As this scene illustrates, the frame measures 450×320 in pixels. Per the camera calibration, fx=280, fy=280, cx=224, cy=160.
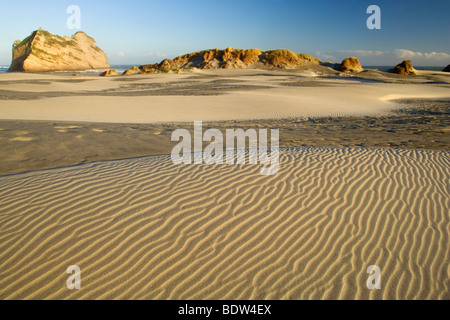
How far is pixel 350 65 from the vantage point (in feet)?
157

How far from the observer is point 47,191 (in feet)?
13.4

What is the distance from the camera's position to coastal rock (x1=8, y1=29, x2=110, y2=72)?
5488 centimetres

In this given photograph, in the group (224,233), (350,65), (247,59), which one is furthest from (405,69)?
(224,233)

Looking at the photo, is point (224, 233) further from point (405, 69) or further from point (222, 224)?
point (405, 69)

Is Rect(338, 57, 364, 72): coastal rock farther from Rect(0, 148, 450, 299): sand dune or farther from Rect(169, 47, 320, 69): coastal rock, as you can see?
Rect(0, 148, 450, 299): sand dune

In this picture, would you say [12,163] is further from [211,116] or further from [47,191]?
[211,116]

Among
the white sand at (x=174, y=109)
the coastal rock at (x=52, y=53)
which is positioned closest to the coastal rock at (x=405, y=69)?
the white sand at (x=174, y=109)

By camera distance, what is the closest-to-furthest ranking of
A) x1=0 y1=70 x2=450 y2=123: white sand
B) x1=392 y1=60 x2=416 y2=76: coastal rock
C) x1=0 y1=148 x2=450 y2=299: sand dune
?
x1=0 y1=148 x2=450 y2=299: sand dune → x1=0 y1=70 x2=450 y2=123: white sand → x1=392 y1=60 x2=416 y2=76: coastal rock

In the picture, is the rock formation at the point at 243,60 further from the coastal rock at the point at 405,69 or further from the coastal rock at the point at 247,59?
the coastal rock at the point at 405,69

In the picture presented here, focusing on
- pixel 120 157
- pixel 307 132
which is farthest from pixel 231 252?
pixel 307 132

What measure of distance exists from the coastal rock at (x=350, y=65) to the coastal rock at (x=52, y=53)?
186 ft

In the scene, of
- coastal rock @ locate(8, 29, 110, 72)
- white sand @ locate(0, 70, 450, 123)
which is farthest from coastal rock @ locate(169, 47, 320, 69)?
white sand @ locate(0, 70, 450, 123)

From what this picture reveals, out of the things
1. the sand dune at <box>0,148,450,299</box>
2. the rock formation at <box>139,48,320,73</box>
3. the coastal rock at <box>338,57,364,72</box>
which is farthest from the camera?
the rock formation at <box>139,48,320,73</box>

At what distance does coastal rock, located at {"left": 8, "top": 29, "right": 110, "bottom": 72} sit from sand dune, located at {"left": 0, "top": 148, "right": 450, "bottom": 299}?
204ft
